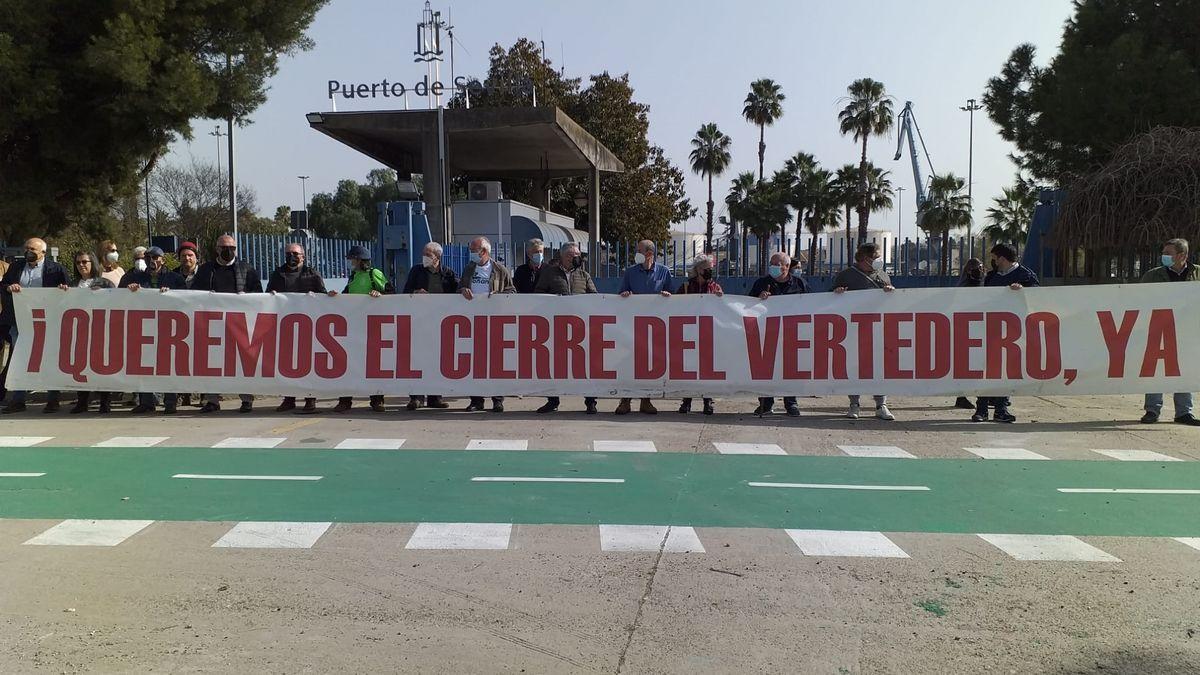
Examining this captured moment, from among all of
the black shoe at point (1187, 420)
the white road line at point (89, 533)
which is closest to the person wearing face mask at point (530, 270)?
the white road line at point (89, 533)

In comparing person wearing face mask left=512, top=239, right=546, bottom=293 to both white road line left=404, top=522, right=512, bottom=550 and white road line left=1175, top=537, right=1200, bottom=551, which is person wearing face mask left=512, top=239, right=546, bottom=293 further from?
white road line left=1175, top=537, right=1200, bottom=551

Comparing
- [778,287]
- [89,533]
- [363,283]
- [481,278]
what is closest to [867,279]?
[778,287]

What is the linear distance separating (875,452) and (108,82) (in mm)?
14816

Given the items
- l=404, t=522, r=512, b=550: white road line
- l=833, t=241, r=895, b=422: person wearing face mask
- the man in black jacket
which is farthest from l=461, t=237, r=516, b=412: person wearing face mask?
l=404, t=522, r=512, b=550: white road line

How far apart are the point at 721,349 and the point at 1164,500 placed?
4.72 m

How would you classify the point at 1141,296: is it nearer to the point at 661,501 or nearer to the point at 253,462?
the point at 661,501

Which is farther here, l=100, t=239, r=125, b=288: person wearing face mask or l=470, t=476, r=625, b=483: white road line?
l=100, t=239, r=125, b=288: person wearing face mask

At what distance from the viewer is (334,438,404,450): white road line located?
8.63m

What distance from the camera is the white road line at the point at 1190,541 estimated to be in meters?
5.62

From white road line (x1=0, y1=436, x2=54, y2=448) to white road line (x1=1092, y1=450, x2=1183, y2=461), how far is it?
32.2 feet

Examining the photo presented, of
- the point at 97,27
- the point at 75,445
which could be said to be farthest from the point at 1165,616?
the point at 97,27

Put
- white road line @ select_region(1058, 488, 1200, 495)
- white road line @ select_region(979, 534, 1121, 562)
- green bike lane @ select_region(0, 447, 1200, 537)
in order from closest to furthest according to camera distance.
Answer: white road line @ select_region(979, 534, 1121, 562) < green bike lane @ select_region(0, 447, 1200, 537) < white road line @ select_region(1058, 488, 1200, 495)

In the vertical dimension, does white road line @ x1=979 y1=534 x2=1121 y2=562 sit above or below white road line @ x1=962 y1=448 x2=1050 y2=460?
below

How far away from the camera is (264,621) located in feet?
14.3
